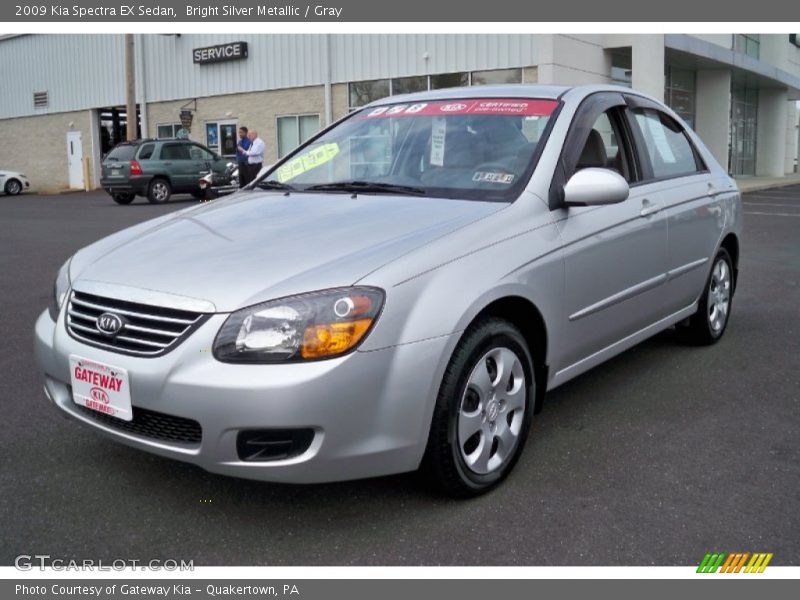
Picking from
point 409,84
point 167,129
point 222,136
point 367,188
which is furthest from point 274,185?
point 167,129

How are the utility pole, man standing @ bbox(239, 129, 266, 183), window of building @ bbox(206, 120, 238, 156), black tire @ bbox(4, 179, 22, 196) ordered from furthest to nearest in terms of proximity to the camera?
black tire @ bbox(4, 179, 22, 196) → window of building @ bbox(206, 120, 238, 156) → the utility pole → man standing @ bbox(239, 129, 266, 183)

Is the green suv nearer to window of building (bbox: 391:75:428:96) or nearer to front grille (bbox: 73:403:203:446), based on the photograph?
window of building (bbox: 391:75:428:96)

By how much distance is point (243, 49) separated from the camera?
25.7m

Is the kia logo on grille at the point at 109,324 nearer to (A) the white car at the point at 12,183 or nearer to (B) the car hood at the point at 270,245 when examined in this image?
(B) the car hood at the point at 270,245

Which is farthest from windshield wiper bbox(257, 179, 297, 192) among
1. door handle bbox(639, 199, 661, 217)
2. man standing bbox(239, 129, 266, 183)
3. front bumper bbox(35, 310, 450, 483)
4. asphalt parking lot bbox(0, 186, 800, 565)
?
man standing bbox(239, 129, 266, 183)

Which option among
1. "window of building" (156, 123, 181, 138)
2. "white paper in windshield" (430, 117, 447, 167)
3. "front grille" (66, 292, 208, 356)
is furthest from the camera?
"window of building" (156, 123, 181, 138)

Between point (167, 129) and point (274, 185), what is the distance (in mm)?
26465

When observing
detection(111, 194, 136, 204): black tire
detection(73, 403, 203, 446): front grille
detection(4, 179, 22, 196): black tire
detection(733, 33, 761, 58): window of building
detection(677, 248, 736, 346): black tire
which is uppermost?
detection(733, 33, 761, 58): window of building

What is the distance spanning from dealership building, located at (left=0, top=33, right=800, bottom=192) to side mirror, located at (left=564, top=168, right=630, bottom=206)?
16.0m

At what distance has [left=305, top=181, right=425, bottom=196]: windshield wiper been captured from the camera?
3.62 m

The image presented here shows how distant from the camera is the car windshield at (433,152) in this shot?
3.58 meters

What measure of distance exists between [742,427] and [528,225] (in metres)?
1.47

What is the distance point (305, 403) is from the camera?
8.34 feet

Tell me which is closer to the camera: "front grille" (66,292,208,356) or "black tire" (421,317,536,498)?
"front grille" (66,292,208,356)
